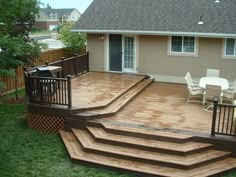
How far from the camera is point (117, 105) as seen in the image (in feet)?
35.2

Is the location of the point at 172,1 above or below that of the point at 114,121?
above

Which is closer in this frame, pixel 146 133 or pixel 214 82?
pixel 146 133

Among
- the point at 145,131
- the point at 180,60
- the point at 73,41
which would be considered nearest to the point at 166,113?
the point at 145,131

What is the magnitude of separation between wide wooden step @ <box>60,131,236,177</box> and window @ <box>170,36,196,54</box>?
277 inches

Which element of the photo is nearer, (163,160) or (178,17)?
(163,160)

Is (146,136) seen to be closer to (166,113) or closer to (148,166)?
(148,166)

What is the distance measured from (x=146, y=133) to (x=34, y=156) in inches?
125

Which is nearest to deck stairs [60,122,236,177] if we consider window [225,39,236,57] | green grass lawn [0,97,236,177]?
green grass lawn [0,97,236,177]

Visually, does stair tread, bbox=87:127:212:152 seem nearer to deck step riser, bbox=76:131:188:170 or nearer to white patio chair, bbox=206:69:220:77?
deck step riser, bbox=76:131:188:170

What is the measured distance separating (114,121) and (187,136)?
2.31 meters

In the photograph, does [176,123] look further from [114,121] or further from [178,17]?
[178,17]

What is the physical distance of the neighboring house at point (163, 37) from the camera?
13.6 metres


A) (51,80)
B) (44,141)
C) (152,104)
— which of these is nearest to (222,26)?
(152,104)

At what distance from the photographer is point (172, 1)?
51.7 feet
